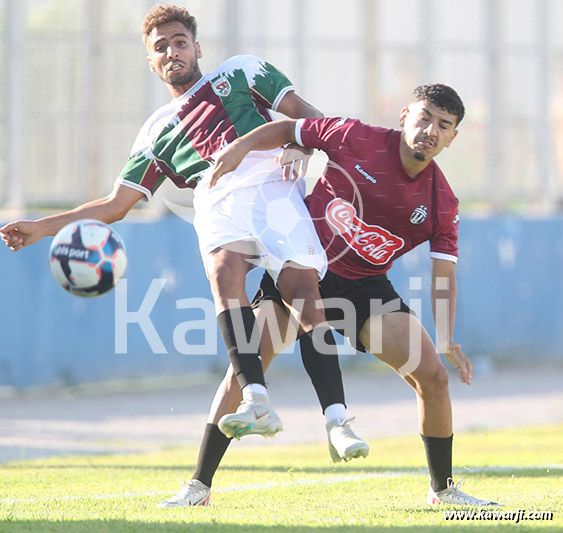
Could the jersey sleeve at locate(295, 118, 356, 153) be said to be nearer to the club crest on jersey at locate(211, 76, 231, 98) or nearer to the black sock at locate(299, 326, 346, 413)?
the club crest on jersey at locate(211, 76, 231, 98)

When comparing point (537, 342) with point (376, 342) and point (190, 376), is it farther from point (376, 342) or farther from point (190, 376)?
point (376, 342)

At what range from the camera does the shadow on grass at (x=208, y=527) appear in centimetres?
522

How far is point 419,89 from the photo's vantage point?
5.77 meters

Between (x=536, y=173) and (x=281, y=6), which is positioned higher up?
(x=281, y=6)

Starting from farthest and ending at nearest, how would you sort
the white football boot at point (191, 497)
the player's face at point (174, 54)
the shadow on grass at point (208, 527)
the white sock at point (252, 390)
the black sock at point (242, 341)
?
the player's face at point (174, 54) < the white football boot at point (191, 497) < the black sock at point (242, 341) < the white sock at point (252, 390) < the shadow on grass at point (208, 527)

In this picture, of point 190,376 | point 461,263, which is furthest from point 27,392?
point 461,263

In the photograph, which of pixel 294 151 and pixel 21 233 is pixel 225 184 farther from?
pixel 21 233

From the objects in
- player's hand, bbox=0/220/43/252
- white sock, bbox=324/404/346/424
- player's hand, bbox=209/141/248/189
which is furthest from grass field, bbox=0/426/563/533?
player's hand, bbox=209/141/248/189

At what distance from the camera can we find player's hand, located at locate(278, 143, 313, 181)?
232 inches

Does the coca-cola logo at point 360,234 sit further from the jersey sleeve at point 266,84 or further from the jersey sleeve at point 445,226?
the jersey sleeve at point 266,84

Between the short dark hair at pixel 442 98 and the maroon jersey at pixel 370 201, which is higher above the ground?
the short dark hair at pixel 442 98

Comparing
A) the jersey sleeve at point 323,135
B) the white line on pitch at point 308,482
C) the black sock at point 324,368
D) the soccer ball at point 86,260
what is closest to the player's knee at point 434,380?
the black sock at point 324,368

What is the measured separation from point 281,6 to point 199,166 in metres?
11.2

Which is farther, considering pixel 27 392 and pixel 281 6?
pixel 281 6
